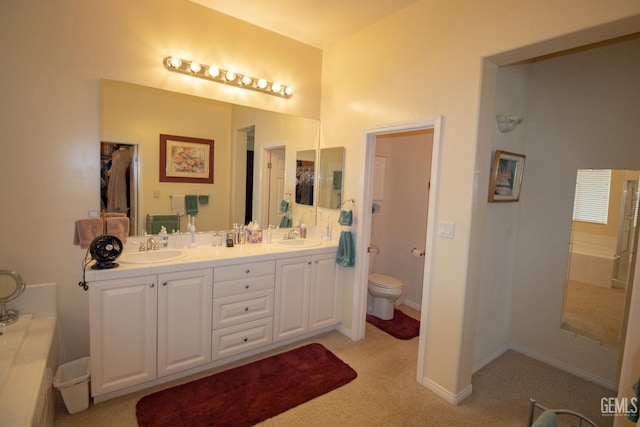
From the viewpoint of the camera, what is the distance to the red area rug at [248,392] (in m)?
2.03

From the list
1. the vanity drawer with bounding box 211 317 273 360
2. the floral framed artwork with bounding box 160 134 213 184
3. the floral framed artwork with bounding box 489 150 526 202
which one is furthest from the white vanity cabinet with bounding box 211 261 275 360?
the floral framed artwork with bounding box 489 150 526 202

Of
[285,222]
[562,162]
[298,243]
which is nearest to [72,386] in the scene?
[298,243]

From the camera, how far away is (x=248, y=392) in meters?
2.28

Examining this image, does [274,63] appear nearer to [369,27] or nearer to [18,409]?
[369,27]

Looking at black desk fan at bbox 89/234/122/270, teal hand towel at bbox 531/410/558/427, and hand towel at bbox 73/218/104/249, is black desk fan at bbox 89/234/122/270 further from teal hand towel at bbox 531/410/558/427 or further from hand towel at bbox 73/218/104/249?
teal hand towel at bbox 531/410/558/427

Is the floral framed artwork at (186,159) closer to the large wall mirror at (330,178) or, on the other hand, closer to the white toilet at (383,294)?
the large wall mirror at (330,178)

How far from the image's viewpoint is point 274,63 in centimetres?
308

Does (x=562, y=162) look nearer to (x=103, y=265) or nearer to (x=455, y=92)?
(x=455, y=92)

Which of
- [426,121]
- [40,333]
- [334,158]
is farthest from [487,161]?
[40,333]

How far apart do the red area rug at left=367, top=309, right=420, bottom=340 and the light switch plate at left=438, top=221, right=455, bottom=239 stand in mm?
1440

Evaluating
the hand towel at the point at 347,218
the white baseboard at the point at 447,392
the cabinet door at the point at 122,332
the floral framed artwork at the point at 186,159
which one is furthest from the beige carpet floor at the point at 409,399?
the floral framed artwork at the point at 186,159

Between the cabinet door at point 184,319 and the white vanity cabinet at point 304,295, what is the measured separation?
2.04 feet

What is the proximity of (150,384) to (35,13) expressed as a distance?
2.62 metres

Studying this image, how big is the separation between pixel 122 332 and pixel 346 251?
1.89 metres
